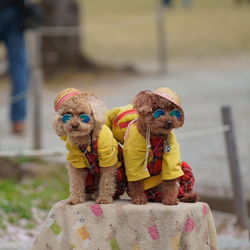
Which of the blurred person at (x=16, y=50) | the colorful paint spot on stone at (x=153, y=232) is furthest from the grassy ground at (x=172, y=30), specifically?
the colorful paint spot on stone at (x=153, y=232)

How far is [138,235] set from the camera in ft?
12.7

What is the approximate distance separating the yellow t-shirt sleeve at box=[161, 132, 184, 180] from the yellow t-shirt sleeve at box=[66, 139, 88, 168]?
424mm

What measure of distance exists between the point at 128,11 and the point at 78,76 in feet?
56.8

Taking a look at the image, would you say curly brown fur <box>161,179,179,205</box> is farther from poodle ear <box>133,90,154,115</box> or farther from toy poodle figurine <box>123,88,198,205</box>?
poodle ear <box>133,90,154,115</box>

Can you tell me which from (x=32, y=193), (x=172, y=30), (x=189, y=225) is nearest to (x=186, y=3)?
(x=172, y=30)

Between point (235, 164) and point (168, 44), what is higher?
point (168, 44)

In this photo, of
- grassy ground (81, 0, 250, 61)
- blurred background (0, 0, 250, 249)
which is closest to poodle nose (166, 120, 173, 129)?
blurred background (0, 0, 250, 249)

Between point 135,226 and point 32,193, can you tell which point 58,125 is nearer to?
point 135,226

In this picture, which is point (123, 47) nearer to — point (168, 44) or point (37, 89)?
point (168, 44)

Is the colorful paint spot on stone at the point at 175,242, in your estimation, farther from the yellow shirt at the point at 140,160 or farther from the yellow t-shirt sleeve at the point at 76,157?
the yellow t-shirt sleeve at the point at 76,157

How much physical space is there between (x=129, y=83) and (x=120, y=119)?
35.8 feet

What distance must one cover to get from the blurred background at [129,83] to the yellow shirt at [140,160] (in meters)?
1.81

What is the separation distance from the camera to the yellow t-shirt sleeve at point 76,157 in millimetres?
3871

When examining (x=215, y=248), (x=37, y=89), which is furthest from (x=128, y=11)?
(x=215, y=248)
